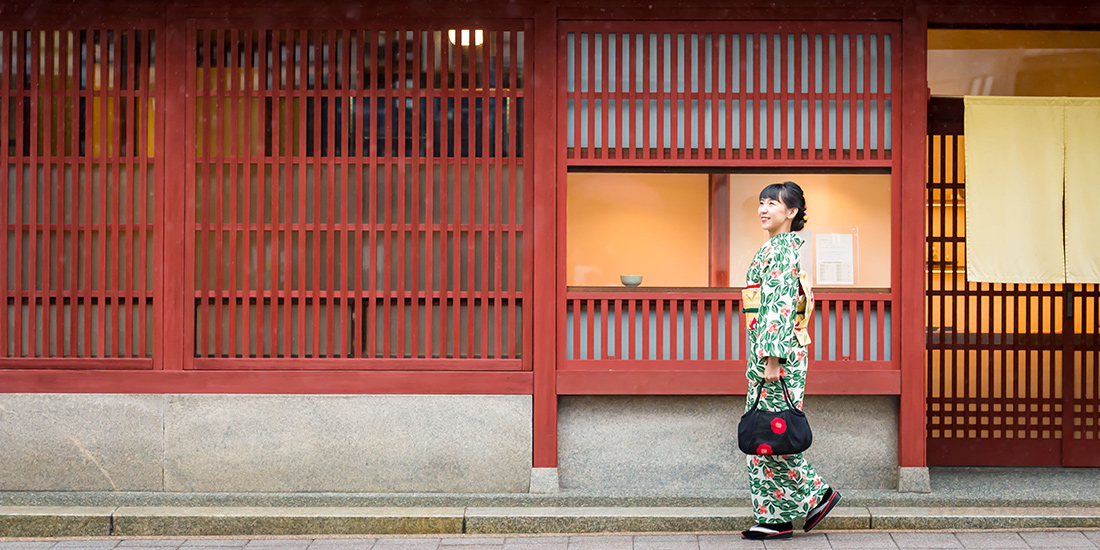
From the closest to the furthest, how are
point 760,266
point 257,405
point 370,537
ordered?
point 760,266 → point 370,537 → point 257,405

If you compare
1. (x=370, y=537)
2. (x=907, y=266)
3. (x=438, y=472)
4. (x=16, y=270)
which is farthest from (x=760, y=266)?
(x=16, y=270)

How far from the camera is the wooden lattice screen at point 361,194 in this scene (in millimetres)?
6672

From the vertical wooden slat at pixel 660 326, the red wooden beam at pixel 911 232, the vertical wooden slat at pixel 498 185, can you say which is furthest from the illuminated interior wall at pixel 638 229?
the red wooden beam at pixel 911 232

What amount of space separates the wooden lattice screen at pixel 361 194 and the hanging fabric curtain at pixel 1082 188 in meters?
4.12

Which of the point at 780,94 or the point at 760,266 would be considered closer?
the point at 760,266

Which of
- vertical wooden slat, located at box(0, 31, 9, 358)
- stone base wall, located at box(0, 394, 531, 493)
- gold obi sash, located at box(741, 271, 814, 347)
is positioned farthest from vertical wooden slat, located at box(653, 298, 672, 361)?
vertical wooden slat, located at box(0, 31, 9, 358)

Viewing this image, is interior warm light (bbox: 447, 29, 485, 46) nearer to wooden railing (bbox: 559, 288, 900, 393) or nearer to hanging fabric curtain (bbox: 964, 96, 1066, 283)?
wooden railing (bbox: 559, 288, 900, 393)

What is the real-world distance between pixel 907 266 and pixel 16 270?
6.76 metres

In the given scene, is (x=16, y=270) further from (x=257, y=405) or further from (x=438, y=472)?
(x=438, y=472)

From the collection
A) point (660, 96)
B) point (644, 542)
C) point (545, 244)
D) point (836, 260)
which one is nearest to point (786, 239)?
point (836, 260)

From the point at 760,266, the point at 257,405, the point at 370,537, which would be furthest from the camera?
the point at 257,405

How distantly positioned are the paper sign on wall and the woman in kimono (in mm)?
987

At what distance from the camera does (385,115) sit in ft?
22.0

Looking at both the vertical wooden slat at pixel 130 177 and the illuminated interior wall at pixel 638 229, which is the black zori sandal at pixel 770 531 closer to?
the illuminated interior wall at pixel 638 229
